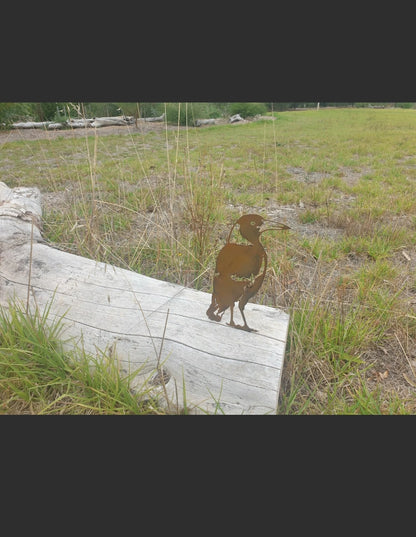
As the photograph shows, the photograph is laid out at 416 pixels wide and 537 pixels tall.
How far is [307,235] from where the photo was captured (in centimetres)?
300

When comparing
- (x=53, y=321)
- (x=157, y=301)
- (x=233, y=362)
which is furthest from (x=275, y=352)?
(x=53, y=321)

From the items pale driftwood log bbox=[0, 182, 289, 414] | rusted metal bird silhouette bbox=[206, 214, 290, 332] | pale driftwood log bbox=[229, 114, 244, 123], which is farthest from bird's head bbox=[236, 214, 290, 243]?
pale driftwood log bbox=[229, 114, 244, 123]

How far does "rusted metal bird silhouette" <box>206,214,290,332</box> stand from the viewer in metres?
1.39

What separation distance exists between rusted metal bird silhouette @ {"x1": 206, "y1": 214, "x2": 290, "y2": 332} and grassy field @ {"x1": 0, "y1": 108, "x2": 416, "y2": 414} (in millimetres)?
388

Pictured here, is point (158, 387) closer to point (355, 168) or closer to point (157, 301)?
point (157, 301)

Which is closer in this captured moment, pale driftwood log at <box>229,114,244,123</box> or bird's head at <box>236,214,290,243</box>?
bird's head at <box>236,214,290,243</box>

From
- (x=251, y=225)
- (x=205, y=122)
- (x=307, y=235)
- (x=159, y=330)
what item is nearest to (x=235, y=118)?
(x=205, y=122)

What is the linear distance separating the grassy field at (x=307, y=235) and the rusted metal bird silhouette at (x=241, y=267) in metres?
0.39

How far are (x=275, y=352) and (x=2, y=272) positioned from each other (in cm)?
160

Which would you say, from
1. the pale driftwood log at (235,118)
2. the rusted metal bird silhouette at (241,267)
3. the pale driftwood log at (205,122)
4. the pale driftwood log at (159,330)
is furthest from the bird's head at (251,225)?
the pale driftwood log at (235,118)

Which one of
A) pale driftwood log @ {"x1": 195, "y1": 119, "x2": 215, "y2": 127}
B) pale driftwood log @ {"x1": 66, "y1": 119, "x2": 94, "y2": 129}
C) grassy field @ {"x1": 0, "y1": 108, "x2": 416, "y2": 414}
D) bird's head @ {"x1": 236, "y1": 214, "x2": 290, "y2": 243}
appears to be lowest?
grassy field @ {"x1": 0, "y1": 108, "x2": 416, "y2": 414}

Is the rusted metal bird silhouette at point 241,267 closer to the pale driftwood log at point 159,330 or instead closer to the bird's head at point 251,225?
the bird's head at point 251,225

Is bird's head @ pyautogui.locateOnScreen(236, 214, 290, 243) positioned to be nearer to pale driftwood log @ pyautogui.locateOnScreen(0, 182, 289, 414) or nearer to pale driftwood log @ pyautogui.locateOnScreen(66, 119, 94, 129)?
pale driftwood log @ pyautogui.locateOnScreen(0, 182, 289, 414)

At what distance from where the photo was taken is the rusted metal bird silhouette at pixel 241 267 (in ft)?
4.55
